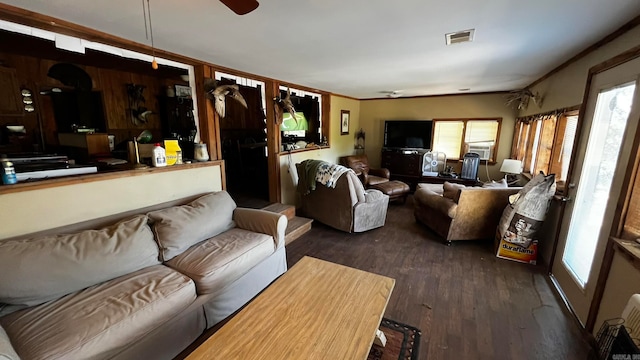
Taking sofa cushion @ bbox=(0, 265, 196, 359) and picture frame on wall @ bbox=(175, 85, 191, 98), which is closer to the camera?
sofa cushion @ bbox=(0, 265, 196, 359)

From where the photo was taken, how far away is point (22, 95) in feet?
10.6

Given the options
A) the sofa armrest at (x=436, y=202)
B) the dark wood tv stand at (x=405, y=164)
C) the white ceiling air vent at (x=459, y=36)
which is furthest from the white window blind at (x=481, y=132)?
the white ceiling air vent at (x=459, y=36)

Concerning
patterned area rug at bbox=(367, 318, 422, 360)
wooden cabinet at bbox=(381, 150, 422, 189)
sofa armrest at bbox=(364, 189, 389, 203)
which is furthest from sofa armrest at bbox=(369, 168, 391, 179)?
patterned area rug at bbox=(367, 318, 422, 360)

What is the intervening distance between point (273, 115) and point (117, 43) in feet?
6.57

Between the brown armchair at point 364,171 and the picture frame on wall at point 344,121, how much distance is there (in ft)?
2.27

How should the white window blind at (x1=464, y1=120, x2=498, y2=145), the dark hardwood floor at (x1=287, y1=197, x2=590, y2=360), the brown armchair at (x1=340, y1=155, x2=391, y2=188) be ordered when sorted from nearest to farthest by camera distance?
the dark hardwood floor at (x1=287, y1=197, x2=590, y2=360) < the brown armchair at (x1=340, y1=155, x2=391, y2=188) < the white window blind at (x1=464, y1=120, x2=498, y2=145)

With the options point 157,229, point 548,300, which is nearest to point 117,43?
point 157,229

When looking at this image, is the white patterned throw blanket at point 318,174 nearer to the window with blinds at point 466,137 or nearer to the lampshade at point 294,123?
the lampshade at point 294,123

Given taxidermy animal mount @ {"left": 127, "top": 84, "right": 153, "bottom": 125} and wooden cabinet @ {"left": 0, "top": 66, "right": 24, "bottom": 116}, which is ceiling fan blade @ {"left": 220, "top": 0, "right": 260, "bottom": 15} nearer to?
wooden cabinet @ {"left": 0, "top": 66, "right": 24, "bottom": 116}

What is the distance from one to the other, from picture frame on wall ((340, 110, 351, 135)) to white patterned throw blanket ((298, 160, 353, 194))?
2.53 metres

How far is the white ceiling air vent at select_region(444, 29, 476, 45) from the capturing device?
1.86 meters

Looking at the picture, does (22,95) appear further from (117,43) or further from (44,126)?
(117,43)

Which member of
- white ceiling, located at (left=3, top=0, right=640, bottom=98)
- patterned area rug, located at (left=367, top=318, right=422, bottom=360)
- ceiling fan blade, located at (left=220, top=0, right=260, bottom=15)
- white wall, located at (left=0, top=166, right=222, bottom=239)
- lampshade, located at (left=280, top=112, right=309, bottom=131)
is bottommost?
patterned area rug, located at (left=367, top=318, right=422, bottom=360)

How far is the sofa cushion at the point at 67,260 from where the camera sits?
4.41ft
